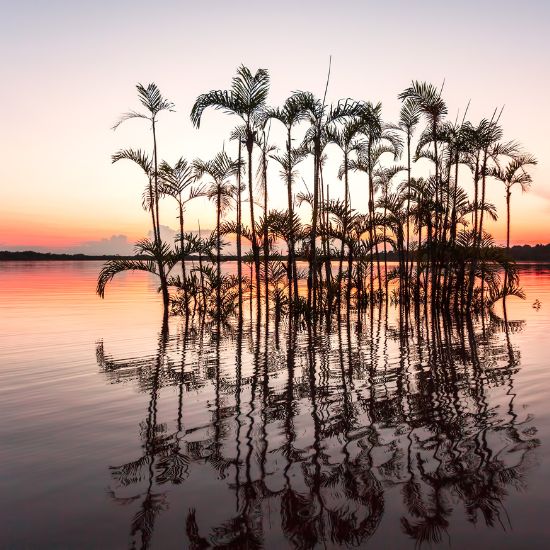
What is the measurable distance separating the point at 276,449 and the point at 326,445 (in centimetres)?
46

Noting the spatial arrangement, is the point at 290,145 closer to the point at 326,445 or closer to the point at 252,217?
the point at 252,217

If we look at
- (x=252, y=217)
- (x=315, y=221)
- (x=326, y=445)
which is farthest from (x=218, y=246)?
(x=326, y=445)

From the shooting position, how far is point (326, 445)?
4.79 metres

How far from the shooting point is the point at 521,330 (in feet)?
43.8

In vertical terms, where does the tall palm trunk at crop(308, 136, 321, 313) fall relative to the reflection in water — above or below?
above

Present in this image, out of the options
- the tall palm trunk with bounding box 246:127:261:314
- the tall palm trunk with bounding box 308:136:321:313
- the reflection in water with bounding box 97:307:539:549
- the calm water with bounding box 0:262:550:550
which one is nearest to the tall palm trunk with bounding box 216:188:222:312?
the tall palm trunk with bounding box 246:127:261:314

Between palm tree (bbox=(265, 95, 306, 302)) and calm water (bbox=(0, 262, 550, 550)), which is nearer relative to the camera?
calm water (bbox=(0, 262, 550, 550))

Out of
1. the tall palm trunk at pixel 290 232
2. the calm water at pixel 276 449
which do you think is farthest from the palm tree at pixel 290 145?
the calm water at pixel 276 449

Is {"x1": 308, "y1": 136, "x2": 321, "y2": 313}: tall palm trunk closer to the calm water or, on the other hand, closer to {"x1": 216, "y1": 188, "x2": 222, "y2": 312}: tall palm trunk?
{"x1": 216, "y1": 188, "x2": 222, "y2": 312}: tall palm trunk

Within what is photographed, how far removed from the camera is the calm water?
333 cm

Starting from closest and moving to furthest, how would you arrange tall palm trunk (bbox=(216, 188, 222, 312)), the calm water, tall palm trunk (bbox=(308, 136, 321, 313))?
the calm water
tall palm trunk (bbox=(308, 136, 321, 313))
tall palm trunk (bbox=(216, 188, 222, 312))

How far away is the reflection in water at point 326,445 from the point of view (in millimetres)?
3422

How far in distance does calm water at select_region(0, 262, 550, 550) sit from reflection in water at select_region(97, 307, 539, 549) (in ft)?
0.06

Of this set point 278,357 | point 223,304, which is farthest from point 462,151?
point 278,357
